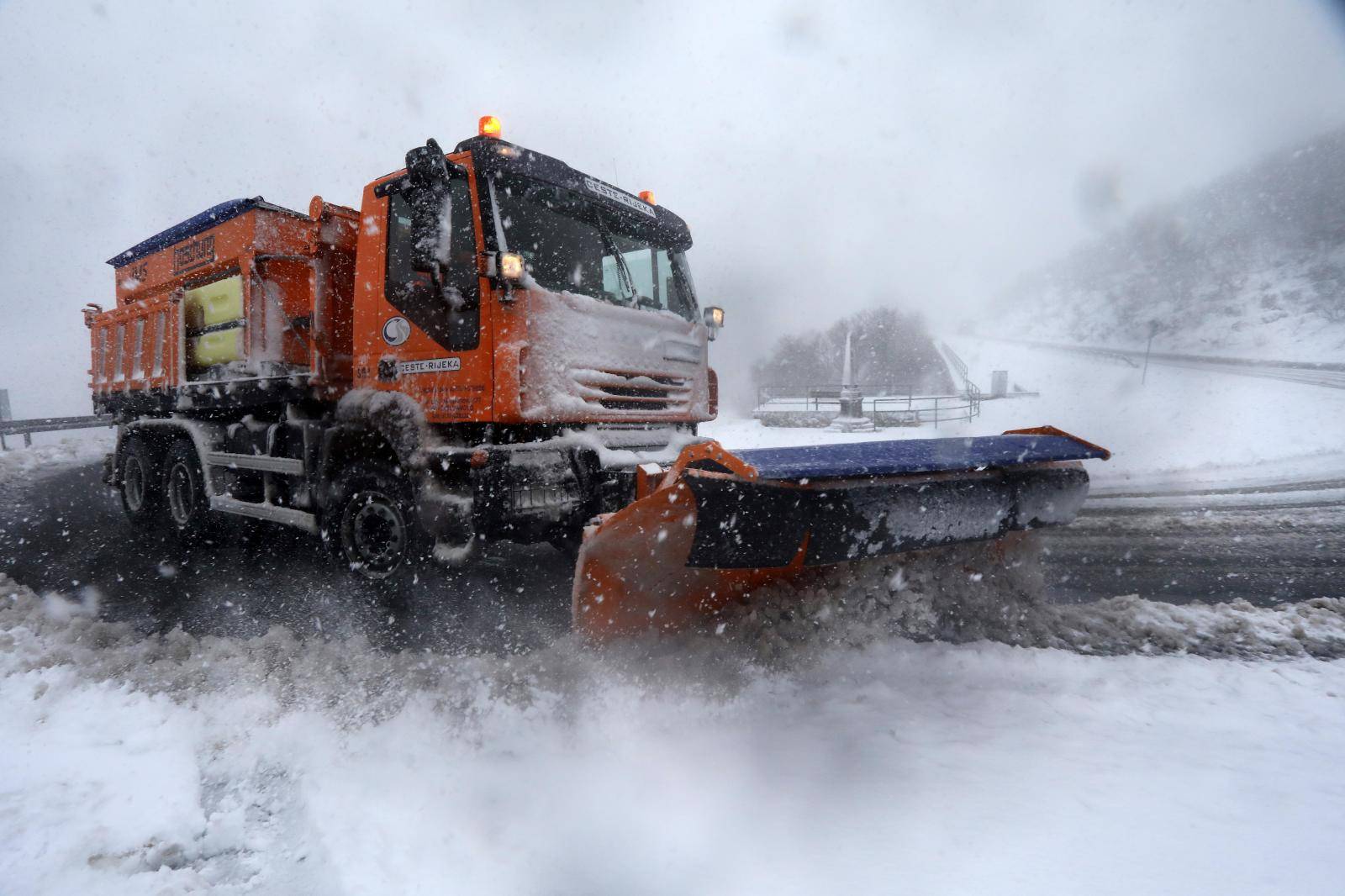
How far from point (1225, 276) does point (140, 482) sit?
6637 cm

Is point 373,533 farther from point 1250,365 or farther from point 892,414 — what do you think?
point 1250,365

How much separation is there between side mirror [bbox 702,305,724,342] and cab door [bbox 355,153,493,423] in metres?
2.30

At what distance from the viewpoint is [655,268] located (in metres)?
4.89

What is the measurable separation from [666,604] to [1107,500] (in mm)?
6700

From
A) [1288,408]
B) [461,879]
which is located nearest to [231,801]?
[461,879]

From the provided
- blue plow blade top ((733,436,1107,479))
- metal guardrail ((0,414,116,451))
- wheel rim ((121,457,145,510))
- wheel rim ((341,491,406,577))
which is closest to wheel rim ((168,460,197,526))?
wheel rim ((121,457,145,510))

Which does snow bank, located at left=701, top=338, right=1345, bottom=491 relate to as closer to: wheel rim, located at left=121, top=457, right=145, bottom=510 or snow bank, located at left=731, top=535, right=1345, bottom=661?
snow bank, located at left=731, top=535, right=1345, bottom=661

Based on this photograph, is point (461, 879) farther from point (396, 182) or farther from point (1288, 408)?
point (1288, 408)

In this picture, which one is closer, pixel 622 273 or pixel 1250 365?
pixel 622 273

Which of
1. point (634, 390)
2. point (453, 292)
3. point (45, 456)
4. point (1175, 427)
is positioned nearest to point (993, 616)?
point (634, 390)

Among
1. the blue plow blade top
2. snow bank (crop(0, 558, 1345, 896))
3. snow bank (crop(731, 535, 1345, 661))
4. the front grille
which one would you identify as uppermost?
the front grille

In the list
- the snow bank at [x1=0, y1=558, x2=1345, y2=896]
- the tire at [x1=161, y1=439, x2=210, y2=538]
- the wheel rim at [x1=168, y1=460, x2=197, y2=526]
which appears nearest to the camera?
the snow bank at [x1=0, y1=558, x2=1345, y2=896]

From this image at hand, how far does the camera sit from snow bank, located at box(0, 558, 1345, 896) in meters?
1.61

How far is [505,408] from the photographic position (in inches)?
142
